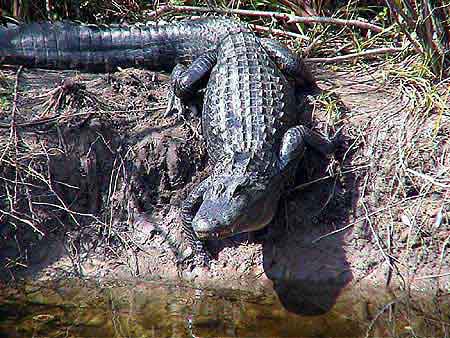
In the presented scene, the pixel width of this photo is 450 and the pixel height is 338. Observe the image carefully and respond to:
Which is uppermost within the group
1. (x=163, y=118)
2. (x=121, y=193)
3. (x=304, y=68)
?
(x=304, y=68)

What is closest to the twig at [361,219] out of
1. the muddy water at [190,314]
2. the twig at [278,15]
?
the muddy water at [190,314]

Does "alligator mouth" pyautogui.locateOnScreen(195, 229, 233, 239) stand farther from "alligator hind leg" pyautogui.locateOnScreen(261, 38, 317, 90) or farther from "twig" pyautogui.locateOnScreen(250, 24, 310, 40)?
"twig" pyautogui.locateOnScreen(250, 24, 310, 40)

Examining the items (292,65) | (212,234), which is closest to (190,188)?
(212,234)

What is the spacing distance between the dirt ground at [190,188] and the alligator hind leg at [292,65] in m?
0.27

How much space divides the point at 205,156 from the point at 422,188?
1524mm

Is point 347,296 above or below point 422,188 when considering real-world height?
below

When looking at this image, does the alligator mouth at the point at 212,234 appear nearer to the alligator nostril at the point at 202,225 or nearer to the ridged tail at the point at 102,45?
the alligator nostril at the point at 202,225

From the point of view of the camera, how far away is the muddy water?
4.01 metres

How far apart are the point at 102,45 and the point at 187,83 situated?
35.4 inches

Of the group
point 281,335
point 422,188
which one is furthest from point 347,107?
point 281,335

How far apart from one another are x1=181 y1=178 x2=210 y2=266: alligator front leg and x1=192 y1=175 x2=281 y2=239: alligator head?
0.13 meters

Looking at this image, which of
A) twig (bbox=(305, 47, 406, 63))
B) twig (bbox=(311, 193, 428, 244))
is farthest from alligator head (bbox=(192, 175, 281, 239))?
twig (bbox=(305, 47, 406, 63))

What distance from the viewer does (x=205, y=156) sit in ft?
17.1

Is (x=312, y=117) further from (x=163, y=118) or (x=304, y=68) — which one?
(x=163, y=118)
